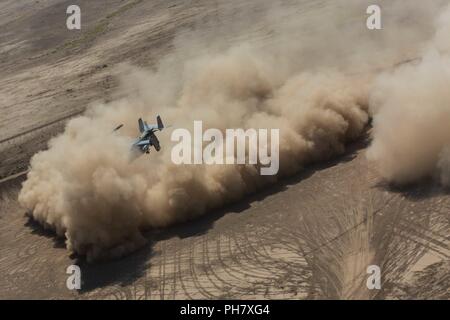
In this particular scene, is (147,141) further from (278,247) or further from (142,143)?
(278,247)

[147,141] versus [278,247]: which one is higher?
[147,141]

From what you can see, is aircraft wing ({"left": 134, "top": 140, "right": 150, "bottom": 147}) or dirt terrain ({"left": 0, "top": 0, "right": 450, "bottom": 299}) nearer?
dirt terrain ({"left": 0, "top": 0, "right": 450, "bottom": 299})

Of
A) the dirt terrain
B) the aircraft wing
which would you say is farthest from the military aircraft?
the dirt terrain

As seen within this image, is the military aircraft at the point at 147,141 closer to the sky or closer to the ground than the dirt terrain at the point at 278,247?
closer to the sky

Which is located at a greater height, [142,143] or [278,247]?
[142,143]

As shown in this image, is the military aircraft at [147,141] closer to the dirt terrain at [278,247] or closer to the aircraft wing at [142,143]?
the aircraft wing at [142,143]

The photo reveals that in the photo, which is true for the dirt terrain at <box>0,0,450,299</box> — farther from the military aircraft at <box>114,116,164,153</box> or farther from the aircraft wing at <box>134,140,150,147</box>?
the aircraft wing at <box>134,140,150,147</box>

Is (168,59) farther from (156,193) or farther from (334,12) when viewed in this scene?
(156,193)

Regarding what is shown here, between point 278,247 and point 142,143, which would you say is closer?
point 278,247

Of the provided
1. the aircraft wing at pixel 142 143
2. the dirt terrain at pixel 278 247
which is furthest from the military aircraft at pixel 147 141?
the dirt terrain at pixel 278 247

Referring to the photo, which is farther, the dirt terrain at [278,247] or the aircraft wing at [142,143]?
the aircraft wing at [142,143]

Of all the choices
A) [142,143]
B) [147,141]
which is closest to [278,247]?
[147,141]
